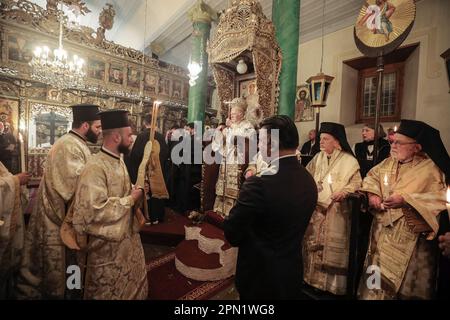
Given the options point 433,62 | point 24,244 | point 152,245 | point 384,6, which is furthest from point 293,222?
point 433,62

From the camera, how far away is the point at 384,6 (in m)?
2.94

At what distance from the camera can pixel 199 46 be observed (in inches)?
322

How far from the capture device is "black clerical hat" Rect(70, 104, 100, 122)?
8.61ft

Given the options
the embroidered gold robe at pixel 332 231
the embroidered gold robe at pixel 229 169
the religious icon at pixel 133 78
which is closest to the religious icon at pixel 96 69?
the religious icon at pixel 133 78

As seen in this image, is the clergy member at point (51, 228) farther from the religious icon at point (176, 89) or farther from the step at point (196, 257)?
the religious icon at point (176, 89)

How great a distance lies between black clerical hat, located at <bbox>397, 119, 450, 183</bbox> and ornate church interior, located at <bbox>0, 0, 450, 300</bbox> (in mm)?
12

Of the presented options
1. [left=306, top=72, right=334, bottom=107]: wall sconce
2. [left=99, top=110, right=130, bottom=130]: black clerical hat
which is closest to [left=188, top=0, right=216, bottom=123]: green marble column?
[left=306, top=72, right=334, bottom=107]: wall sconce

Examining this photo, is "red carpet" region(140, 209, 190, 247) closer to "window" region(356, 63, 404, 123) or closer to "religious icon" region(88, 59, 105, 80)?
"window" region(356, 63, 404, 123)

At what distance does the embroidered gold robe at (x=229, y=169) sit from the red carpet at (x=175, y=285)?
1.60 metres

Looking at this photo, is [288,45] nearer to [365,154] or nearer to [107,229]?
[365,154]

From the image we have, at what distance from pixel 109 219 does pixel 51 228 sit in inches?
39.7

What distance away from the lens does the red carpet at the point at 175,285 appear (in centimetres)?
282
